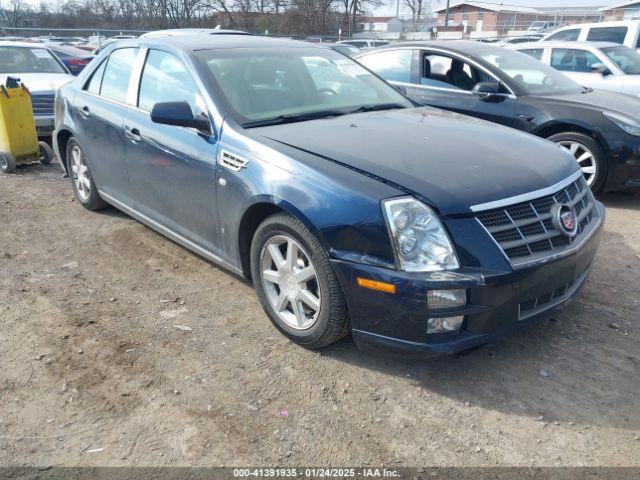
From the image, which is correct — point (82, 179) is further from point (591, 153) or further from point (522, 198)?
point (591, 153)

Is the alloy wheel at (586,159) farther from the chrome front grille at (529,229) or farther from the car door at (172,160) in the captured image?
the car door at (172,160)

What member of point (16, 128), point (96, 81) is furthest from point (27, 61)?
point (96, 81)

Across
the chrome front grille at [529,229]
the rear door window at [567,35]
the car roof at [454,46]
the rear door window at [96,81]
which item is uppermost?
the rear door window at [567,35]

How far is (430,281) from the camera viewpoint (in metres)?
2.54

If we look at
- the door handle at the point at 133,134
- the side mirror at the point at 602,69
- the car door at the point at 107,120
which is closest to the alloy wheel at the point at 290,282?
the door handle at the point at 133,134

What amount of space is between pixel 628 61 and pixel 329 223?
8508mm

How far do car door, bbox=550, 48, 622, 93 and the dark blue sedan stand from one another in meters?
5.97

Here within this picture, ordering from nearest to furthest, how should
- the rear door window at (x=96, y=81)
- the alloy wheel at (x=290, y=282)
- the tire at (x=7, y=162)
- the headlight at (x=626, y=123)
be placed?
the alloy wheel at (x=290, y=282) < the rear door window at (x=96, y=81) < the headlight at (x=626, y=123) < the tire at (x=7, y=162)

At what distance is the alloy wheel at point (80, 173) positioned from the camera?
5414mm

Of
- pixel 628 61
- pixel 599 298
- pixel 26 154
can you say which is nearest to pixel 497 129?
pixel 599 298

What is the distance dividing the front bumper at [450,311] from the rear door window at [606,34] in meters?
10.2

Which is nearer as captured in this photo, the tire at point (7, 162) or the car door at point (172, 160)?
the car door at point (172, 160)

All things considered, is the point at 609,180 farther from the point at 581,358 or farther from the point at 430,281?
the point at 430,281

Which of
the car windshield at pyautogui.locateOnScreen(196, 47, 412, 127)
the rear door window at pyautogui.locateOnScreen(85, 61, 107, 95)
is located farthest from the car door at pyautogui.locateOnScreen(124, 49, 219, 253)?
the rear door window at pyautogui.locateOnScreen(85, 61, 107, 95)
